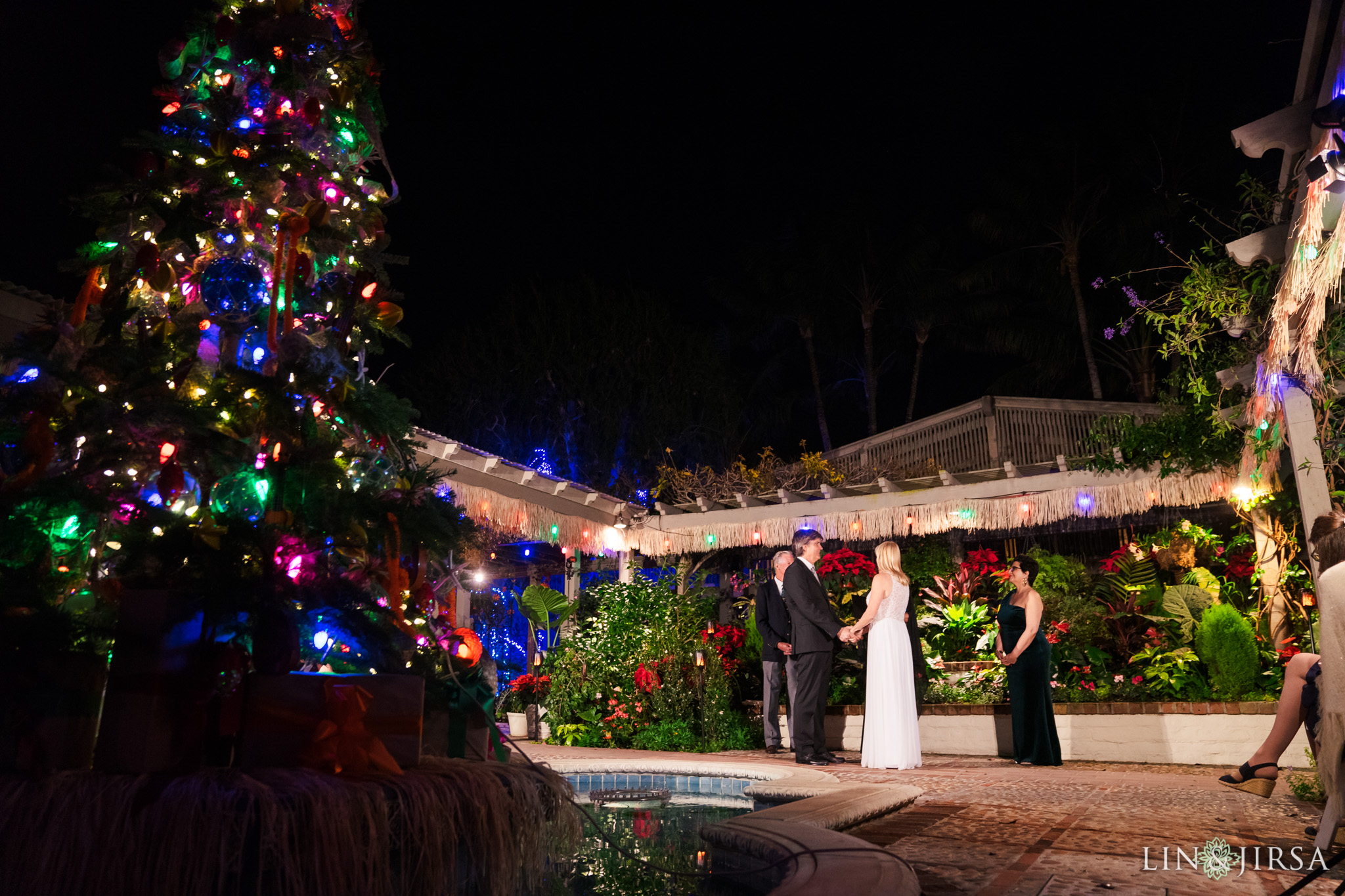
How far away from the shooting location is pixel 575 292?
2302 centimetres

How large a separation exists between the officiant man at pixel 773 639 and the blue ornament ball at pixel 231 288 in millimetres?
6312

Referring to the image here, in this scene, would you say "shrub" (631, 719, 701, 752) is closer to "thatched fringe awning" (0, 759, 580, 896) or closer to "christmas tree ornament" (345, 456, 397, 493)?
"christmas tree ornament" (345, 456, 397, 493)

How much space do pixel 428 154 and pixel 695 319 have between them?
40.2ft

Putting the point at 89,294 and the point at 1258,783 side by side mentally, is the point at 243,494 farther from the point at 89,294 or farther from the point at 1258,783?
the point at 1258,783

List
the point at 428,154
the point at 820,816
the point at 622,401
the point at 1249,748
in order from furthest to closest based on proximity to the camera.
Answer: the point at 622,401 < the point at 428,154 < the point at 1249,748 < the point at 820,816

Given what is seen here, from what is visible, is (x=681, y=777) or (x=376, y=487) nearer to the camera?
(x=376, y=487)

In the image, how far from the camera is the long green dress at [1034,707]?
7145mm

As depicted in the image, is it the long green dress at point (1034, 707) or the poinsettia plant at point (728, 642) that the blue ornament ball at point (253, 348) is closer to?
the long green dress at point (1034, 707)

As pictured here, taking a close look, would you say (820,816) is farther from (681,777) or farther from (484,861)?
(681,777)

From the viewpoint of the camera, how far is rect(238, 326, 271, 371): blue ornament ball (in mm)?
3111

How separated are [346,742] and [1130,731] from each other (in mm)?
7597

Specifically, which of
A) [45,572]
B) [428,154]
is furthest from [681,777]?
[428,154]

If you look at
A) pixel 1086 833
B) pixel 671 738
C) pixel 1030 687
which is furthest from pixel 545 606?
pixel 1086 833

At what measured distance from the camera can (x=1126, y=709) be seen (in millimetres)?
7695
